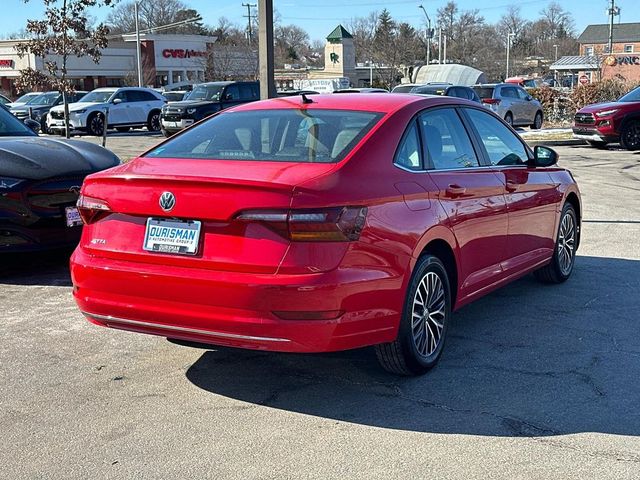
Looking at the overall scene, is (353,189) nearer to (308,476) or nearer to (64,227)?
(308,476)

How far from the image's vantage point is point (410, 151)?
4973mm

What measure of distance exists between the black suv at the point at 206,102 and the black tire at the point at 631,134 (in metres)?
10.7

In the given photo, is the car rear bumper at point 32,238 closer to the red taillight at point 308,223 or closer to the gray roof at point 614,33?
the red taillight at point 308,223

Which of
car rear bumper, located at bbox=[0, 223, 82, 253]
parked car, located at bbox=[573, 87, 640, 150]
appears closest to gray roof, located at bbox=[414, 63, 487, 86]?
parked car, located at bbox=[573, 87, 640, 150]

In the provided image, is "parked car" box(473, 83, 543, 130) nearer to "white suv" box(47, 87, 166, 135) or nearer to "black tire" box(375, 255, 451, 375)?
"white suv" box(47, 87, 166, 135)

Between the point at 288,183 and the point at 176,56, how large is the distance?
68710 millimetres

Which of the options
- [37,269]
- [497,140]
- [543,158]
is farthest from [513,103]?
[497,140]

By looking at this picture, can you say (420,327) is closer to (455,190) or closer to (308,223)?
(455,190)

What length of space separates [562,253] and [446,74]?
41178mm

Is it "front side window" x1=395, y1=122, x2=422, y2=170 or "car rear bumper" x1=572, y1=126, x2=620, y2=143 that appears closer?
"front side window" x1=395, y1=122, x2=422, y2=170

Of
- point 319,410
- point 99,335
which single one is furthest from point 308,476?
point 99,335

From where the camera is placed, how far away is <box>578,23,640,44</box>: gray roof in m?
109

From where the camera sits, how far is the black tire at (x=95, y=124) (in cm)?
2784

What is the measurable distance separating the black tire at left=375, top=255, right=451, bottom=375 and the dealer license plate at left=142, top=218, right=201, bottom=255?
125 centimetres
